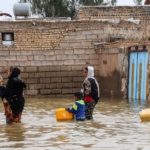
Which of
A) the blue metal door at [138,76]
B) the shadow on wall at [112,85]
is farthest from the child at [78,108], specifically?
the shadow on wall at [112,85]

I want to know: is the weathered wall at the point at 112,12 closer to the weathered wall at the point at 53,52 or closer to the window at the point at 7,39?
the weathered wall at the point at 53,52

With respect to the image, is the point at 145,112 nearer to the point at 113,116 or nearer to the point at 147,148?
the point at 113,116

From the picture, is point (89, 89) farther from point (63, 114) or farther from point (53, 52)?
point (53, 52)

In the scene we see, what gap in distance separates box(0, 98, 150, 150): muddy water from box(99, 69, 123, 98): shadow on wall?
4.53 metres

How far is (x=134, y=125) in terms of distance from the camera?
8.33m

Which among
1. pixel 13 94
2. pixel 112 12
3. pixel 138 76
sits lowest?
pixel 138 76

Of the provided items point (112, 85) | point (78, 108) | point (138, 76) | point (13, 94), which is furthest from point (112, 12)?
point (13, 94)

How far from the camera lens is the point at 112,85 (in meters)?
15.6

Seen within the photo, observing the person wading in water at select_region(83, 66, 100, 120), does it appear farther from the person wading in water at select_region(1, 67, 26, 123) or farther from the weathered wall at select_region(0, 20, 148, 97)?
Result: the weathered wall at select_region(0, 20, 148, 97)

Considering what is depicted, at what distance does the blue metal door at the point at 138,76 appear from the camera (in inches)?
556

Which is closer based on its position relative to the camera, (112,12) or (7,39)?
(7,39)

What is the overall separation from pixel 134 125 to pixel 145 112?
0.68 metres

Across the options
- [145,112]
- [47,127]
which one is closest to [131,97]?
[145,112]

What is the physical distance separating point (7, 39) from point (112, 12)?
27.0 feet
